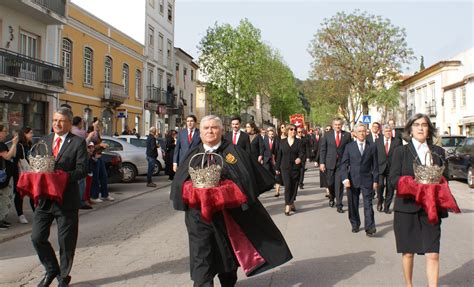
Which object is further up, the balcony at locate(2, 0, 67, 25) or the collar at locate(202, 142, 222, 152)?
the balcony at locate(2, 0, 67, 25)

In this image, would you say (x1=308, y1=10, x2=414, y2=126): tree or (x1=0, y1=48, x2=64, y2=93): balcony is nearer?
(x1=0, y1=48, x2=64, y2=93): balcony

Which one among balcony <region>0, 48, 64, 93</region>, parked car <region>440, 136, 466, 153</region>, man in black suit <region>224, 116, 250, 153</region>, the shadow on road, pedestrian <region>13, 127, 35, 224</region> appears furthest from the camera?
parked car <region>440, 136, 466, 153</region>

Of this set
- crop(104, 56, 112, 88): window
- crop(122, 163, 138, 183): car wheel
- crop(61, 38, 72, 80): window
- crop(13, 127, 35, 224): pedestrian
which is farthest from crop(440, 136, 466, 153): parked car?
crop(104, 56, 112, 88): window

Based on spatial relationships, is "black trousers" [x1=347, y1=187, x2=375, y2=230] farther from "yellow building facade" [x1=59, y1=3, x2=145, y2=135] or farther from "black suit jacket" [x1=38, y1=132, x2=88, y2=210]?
"yellow building facade" [x1=59, y1=3, x2=145, y2=135]

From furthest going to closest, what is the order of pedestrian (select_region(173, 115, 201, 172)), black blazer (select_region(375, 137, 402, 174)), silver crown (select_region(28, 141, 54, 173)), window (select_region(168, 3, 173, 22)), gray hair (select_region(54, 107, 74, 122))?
1. window (select_region(168, 3, 173, 22))
2. black blazer (select_region(375, 137, 402, 174))
3. pedestrian (select_region(173, 115, 201, 172))
4. gray hair (select_region(54, 107, 74, 122))
5. silver crown (select_region(28, 141, 54, 173))

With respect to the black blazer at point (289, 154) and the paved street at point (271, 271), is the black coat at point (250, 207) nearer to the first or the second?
the paved street at point (271, 271)

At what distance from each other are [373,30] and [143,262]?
34.3m

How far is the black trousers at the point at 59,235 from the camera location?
15.2 ft

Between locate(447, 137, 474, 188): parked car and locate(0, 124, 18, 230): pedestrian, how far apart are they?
1255cm

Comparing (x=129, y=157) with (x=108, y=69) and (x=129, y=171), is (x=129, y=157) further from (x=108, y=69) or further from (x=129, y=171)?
(x=108, y=69)

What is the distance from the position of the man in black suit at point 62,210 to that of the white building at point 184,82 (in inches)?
1522

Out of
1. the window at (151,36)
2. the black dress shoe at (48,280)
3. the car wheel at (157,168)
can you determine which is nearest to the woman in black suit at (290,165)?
the black dress shoe at (48,280)

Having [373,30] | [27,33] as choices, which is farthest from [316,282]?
[373,30]

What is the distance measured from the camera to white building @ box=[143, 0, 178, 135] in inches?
1444
